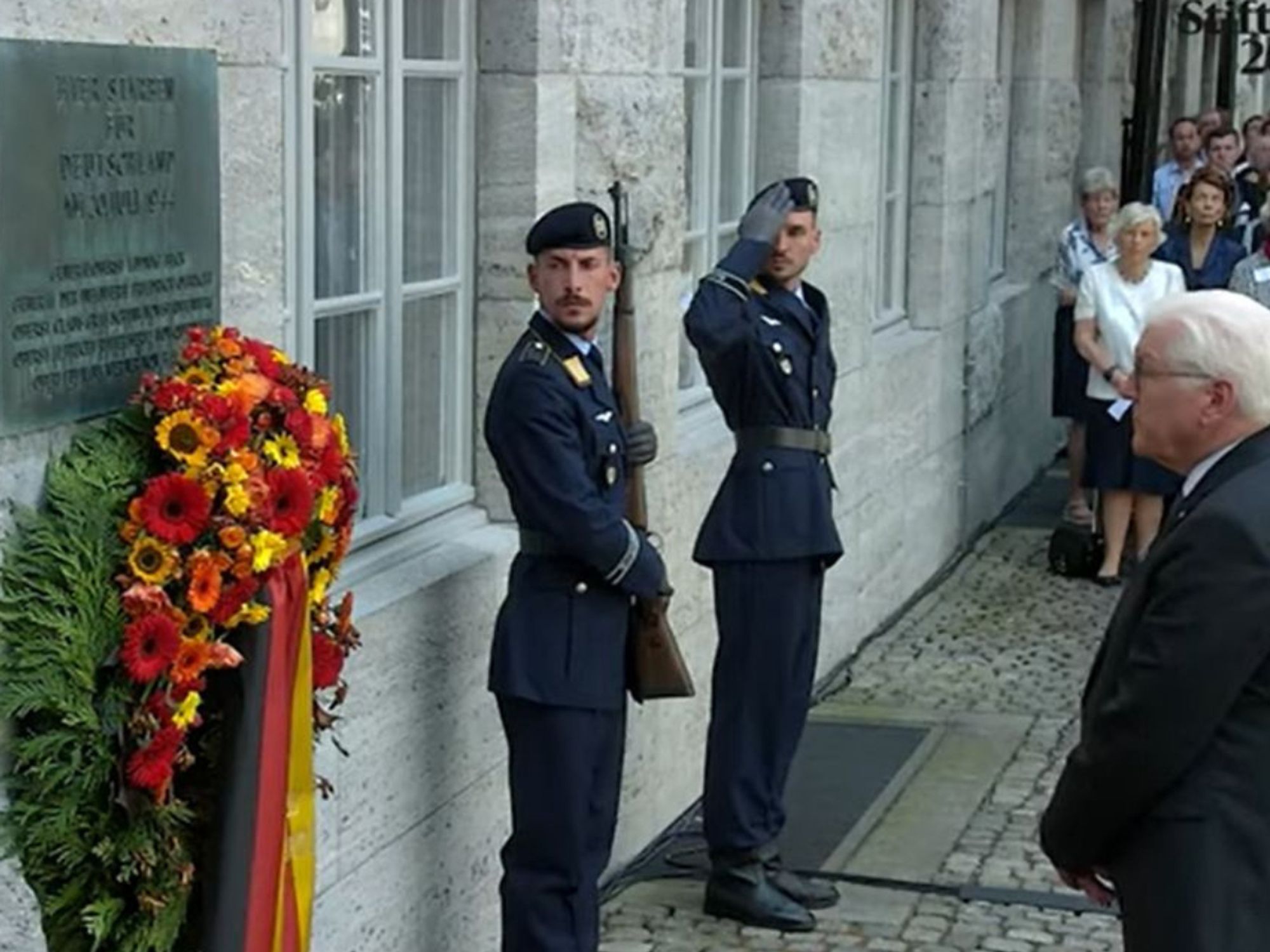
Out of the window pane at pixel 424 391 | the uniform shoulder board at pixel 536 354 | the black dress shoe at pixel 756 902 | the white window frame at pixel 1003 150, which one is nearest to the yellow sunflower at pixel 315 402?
the uniform shoulder board at pixel 536 354

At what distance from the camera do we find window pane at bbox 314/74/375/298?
18.7 feet

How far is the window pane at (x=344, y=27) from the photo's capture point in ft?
18.5

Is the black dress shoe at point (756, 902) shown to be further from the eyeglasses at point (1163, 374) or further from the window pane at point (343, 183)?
the eyeglasses at point (1163, 374)

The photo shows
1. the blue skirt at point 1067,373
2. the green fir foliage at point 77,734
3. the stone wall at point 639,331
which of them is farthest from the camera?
the blue skirt at point 1067,373

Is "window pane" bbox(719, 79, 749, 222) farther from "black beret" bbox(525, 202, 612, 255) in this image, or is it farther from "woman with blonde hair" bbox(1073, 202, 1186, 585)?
"black beret" bbox(525, 202, 612, 255)

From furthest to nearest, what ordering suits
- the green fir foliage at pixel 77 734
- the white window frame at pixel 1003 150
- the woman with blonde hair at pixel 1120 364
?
the white window frame at pixel 1003 150, the woman with blonde hair at pixel 1120 364, the green fir foliage at pixel 77 734

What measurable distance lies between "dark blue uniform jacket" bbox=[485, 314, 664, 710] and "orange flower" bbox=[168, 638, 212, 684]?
4.87 ft

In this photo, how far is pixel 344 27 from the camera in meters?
5.78

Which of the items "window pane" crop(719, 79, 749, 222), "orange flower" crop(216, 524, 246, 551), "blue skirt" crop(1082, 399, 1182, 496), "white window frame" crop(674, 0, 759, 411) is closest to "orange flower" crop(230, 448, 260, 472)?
"orange flower" crop(216, 524, 246, 551)

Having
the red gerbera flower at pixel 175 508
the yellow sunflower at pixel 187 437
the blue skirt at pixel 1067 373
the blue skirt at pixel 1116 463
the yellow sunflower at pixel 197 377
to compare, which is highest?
the yellow sunflower at pixel 197 377

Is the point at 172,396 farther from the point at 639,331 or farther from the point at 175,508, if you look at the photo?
the point at 639,331

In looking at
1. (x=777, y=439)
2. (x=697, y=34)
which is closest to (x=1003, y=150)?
(x=697, y=34)

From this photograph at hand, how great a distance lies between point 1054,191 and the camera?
48.3 feet

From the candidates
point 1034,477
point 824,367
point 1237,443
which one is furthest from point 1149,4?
point 1237,443
